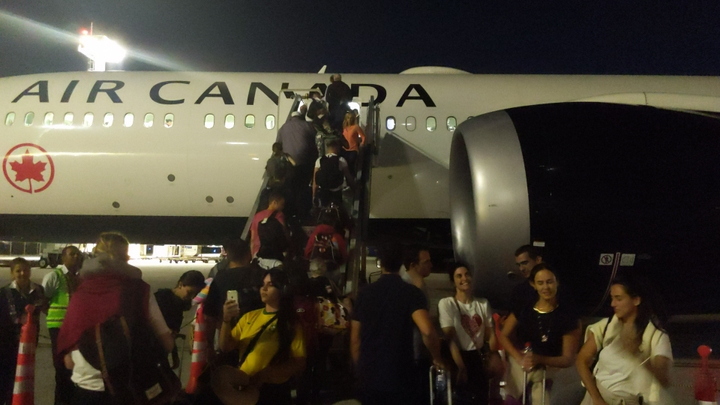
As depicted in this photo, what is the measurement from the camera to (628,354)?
10.7 feet

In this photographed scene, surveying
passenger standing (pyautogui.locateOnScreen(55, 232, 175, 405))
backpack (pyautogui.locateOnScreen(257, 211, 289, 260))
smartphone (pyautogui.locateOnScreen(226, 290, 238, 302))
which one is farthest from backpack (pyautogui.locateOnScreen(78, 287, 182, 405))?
backpack (pyautogui.locateOnScreen(257, 211, 289, 260))

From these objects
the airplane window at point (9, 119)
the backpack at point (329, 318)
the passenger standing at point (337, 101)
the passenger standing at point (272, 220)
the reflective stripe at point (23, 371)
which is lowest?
the reflective stripe at point (23, 371)

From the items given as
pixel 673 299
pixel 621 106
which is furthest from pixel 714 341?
pixel 621 106

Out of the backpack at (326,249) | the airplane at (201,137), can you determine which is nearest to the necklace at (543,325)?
the backpack at (326,249)

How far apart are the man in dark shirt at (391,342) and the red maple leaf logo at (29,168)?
882cm

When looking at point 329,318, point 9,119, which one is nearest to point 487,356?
point 329,318

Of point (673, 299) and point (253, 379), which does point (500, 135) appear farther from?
point (253, 379)

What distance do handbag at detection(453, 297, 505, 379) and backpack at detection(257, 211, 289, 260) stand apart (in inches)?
61.4

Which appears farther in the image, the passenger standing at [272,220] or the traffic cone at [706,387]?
the passenger standing at [272,220]

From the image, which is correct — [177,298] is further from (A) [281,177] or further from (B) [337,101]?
(B) [337,101]

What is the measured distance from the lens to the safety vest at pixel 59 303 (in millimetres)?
4537

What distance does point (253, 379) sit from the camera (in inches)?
128

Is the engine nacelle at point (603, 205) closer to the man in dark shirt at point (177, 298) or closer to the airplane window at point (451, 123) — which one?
the man in dark shirt at point (177, 298)

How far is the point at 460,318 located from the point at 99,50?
60719mm
